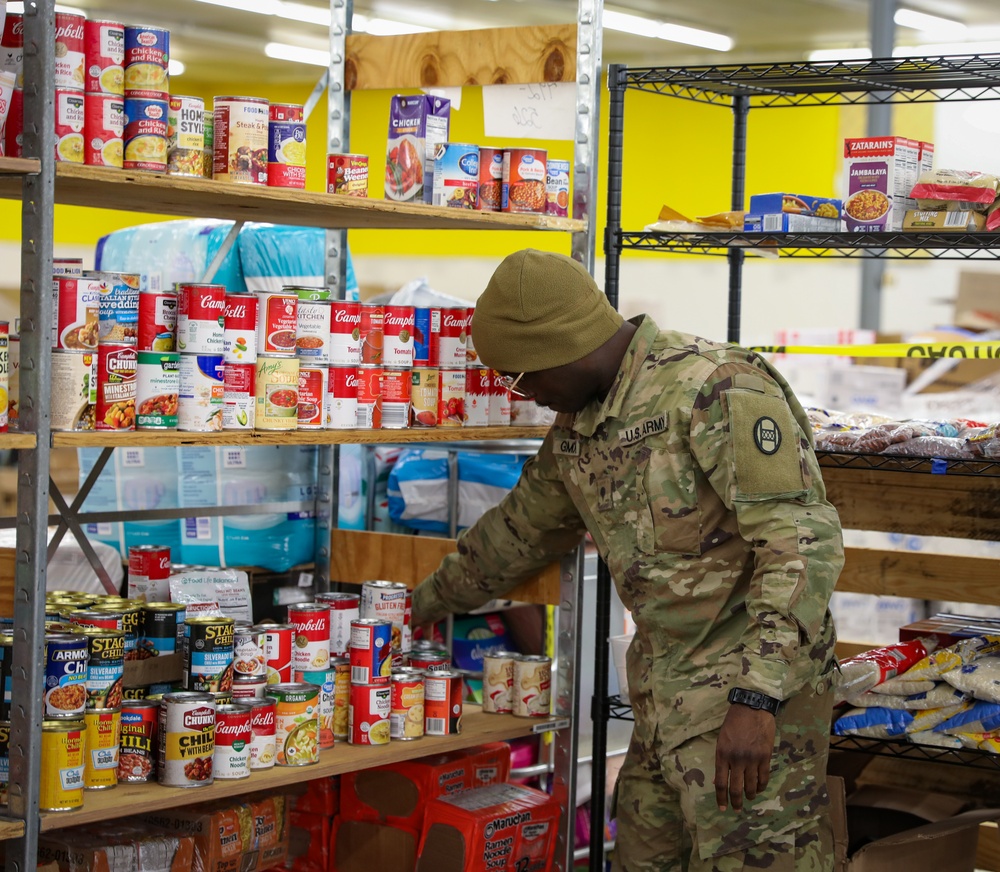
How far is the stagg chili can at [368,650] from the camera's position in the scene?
288 cm

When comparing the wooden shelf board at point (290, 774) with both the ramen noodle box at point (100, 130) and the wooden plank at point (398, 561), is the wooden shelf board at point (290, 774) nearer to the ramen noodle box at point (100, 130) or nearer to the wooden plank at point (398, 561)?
the wooden plank at point (398, 561)

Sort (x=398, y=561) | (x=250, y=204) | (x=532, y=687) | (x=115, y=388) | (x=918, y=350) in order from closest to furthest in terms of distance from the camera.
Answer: (x=115, y=388) → (x=250, y=204) → (x=532, y=687) → (x=398, y=561) → (x=918, y=350)

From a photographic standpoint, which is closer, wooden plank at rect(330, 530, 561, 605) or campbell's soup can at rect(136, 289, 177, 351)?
campbell's soup can at rect(136, 289, 177, 351)

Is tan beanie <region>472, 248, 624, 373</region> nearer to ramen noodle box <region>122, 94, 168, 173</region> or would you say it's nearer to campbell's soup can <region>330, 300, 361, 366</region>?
campbell's soup can <region>330, 300, 361, 366</region>

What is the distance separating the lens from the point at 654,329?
109 inches

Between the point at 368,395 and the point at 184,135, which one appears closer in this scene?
the point at 184,135

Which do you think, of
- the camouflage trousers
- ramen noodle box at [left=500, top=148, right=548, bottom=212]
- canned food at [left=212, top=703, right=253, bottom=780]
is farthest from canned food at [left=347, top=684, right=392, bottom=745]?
ramen noodle box at [left=500, top=148, right=548, bottom=212]

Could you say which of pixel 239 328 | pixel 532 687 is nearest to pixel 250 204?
pixel 239 328

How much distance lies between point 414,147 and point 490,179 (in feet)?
0.69

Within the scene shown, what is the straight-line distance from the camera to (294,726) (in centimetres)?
270

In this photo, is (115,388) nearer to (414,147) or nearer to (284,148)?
(284,148)

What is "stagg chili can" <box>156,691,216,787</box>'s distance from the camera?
2492 mm

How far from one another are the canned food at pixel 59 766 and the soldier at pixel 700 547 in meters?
1.06

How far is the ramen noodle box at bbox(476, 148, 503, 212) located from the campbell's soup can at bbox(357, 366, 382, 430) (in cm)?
49
